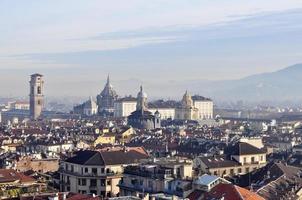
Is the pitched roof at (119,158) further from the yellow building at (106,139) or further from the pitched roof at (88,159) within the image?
the yellow building at (106,139)

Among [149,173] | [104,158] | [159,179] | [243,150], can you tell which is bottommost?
[159,179]

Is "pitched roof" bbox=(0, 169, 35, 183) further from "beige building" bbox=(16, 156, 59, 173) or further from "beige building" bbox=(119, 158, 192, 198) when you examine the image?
"beige building" bbox=(16, 156, 59, 173)

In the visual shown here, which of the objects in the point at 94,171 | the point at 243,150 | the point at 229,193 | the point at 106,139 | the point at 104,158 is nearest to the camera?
the point at 229,193

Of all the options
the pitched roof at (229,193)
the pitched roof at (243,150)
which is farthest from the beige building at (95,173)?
the pitched roof at (229,193)

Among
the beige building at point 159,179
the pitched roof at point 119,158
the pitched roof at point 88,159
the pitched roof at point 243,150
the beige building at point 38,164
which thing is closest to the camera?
the beige building at point 159,179

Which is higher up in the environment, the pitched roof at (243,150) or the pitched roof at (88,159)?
the pitched roof at (243,150)

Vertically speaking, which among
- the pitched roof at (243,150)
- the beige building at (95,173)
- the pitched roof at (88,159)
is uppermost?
the pitched roof at (243,150)

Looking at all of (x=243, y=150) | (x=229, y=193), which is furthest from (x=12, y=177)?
(x=243, y=150)

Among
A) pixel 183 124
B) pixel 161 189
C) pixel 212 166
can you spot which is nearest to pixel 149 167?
pixel 161 189

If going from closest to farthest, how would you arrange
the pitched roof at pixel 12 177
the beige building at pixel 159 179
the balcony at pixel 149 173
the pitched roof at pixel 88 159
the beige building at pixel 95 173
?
the beige building at pixel 159 179, the balcony at pixel 149 173, the pitched roof at pixel 12 177, the beige building at pixel 95 173, the pitched roof at pixel 88 159

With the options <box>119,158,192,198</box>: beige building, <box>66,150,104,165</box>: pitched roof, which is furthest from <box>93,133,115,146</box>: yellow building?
<box>119,158,192,198</box>: beige building

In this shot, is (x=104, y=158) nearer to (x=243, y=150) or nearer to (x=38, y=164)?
(x=243, y=150)
